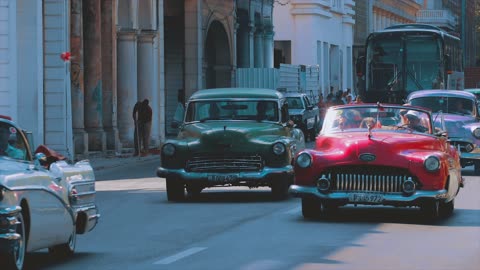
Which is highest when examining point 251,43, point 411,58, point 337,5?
point 337,5

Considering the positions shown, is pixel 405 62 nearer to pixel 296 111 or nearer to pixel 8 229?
pixel 296 111

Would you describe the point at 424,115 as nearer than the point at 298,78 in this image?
Yes

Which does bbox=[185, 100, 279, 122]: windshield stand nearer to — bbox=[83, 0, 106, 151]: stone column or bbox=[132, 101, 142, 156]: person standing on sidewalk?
bbox=[132, 101, 142, 156]: person standing on sidewalk

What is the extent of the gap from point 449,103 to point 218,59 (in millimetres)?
30596

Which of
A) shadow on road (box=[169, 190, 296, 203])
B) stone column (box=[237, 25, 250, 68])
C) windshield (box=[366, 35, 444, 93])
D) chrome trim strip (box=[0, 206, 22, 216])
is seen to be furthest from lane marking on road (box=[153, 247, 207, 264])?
stone column (box=[237, 25, 250, 68])

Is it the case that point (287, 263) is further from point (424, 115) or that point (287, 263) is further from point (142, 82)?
point (142, 82)

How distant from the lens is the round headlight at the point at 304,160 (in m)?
17.8

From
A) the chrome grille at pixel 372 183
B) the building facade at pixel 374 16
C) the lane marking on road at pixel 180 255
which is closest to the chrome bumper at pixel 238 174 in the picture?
the chrome grille at pixel 372 183

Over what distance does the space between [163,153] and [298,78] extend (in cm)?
4147

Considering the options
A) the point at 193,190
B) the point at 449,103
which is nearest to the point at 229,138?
the point at 193,190

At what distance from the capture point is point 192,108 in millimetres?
23656

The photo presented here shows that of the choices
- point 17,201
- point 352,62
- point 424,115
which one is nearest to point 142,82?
point 424,115

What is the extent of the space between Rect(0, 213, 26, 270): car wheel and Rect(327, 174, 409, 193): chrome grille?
6.57m

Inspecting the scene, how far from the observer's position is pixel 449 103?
3100 centimetres
